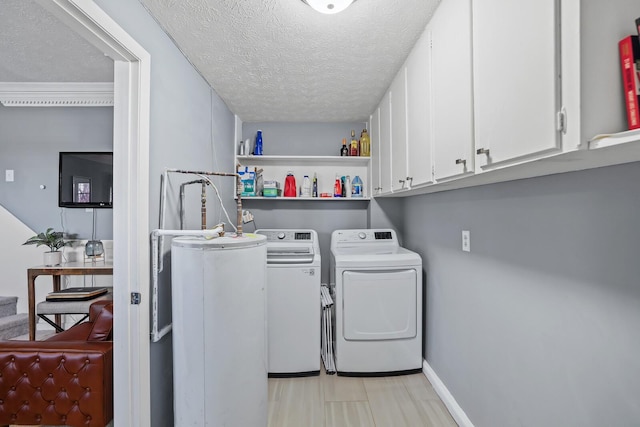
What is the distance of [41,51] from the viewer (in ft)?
6.34

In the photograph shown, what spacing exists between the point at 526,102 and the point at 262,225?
2604mm

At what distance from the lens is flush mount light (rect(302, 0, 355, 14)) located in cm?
122

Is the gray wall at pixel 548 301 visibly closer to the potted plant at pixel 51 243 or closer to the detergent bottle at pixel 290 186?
the detergent bottle at pixel 290 186

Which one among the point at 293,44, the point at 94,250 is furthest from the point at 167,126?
the point at 94,250

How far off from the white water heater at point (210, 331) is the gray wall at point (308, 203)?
5.29 ft

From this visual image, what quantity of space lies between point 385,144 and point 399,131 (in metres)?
0.36

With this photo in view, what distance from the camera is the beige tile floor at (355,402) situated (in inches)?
68.0

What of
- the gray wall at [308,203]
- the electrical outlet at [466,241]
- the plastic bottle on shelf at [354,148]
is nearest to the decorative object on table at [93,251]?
the gray wall at [308,203]

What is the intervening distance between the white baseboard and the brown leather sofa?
1.94 metres

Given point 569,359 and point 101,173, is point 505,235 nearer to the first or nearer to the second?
point 569,359

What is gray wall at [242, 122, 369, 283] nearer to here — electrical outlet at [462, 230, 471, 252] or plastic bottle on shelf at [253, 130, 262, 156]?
plastic bottle on shelf at [253, 130, 262, 156]

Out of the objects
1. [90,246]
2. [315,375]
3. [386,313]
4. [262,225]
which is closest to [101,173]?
[90,246]

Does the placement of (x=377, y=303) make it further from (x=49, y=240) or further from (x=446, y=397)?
(x=49, y=240)

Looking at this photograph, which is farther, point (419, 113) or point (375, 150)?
point (375, 150)
